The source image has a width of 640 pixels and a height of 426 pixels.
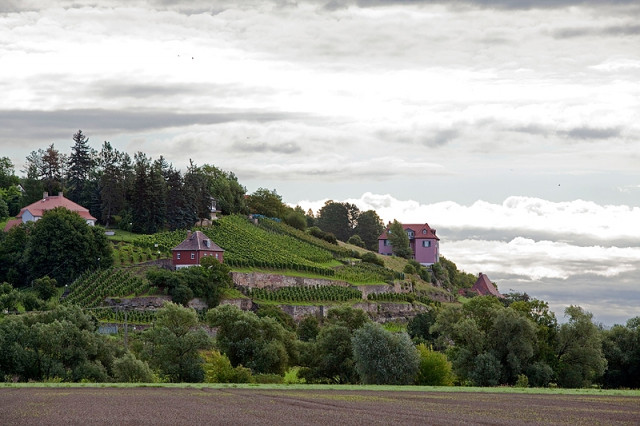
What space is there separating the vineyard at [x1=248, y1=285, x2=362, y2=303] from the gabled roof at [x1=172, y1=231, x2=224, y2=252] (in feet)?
22.5

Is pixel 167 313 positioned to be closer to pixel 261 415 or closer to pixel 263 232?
pixel 261 415

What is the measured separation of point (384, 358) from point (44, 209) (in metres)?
68.2

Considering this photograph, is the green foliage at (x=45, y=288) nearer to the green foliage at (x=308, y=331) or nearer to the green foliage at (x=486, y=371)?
the green foliage at (x=308, y=331)

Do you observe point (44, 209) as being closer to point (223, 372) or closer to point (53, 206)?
point (53, 206)

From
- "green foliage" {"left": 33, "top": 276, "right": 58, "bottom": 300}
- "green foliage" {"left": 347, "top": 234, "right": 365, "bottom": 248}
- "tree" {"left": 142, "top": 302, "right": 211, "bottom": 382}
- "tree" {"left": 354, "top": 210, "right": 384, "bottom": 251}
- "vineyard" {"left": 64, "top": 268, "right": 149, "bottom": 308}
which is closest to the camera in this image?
"tree" {"left": 142, "top": 302, "right": 211, "bottom": 382}

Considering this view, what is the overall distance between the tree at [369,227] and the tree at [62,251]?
7785 cm

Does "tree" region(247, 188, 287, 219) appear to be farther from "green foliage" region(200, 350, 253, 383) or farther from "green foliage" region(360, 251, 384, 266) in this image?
"green foliage" region(200, 350, 253, 383)

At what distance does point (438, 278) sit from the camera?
477 feet

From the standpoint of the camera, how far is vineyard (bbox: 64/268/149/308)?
92.4 metres

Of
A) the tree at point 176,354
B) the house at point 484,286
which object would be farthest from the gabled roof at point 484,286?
the tree at point 176,354

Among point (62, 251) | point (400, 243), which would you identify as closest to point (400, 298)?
point (400, 243)

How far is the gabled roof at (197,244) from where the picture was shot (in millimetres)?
103312

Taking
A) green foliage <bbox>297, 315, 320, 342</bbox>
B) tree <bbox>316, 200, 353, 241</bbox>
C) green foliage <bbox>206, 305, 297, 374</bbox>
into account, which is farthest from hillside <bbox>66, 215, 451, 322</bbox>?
tree <bbox>316, 200, 353, 241</bbox>

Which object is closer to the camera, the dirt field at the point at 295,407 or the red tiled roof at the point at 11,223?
the dirt field at the point at 295,407
